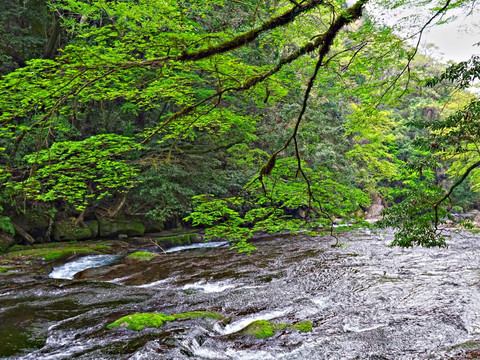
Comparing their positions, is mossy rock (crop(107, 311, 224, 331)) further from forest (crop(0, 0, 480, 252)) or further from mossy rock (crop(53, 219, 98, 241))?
mossy rock (crop(53, 219, 98, 241))

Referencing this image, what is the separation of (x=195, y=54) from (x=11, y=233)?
12169 millimetres

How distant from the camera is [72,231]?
45.1ft

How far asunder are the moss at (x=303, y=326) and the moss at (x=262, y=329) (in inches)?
6.6

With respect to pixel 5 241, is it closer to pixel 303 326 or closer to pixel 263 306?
pixel 263 306

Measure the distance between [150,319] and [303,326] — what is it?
2521 millimetres

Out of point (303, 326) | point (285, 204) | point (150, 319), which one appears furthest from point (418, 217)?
point (150, 319)

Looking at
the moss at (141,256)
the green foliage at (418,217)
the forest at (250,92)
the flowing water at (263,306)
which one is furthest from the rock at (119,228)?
the green foliage at (418,217)

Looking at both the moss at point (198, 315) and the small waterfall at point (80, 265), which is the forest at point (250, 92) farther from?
the small waterfall at point (80, 265)

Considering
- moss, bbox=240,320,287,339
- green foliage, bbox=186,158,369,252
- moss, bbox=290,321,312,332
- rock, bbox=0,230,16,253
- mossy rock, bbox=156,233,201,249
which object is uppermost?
green foliage, bbox=186,158,369,252

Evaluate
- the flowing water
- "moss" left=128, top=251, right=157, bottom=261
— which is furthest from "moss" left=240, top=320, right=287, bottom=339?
"moss" left=128, top=251, right=157, bottom=261

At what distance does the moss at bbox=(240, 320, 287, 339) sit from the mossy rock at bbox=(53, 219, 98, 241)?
1116 centimetres

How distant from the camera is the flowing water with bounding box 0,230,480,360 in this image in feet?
14.8

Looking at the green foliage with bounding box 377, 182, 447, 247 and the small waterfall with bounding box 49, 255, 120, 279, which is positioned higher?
the green foliage with bounding box 377, 182, 447, 247

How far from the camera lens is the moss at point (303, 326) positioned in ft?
16.7
